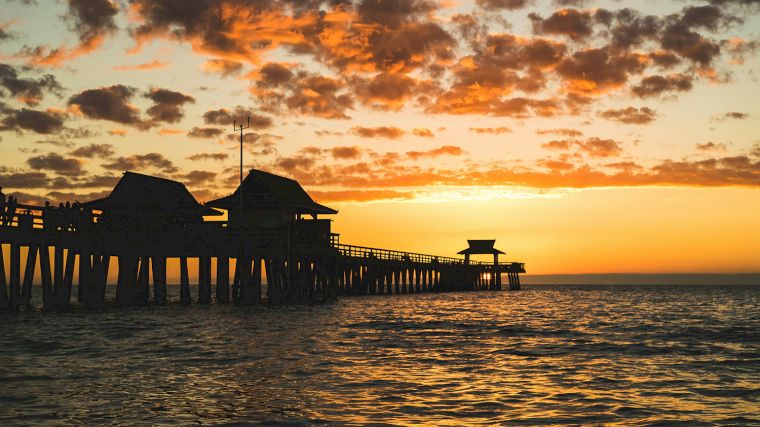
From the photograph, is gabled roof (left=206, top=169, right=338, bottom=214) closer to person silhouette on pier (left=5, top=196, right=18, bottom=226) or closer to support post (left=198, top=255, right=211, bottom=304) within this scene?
support post (left=198, top=255, right=211, bottom=304)

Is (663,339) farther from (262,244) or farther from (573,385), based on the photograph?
Result: (262,244)

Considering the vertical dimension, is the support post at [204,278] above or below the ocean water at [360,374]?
above

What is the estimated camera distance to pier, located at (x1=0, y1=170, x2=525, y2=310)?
33.7 metres

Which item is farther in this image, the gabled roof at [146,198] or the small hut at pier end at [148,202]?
the gabled roof at [146,198]

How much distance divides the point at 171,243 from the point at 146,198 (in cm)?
880

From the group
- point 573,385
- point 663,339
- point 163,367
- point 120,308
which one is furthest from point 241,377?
point 120,308

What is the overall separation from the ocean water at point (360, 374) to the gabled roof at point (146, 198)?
15.9 metres

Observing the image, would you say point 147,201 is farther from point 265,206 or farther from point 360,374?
point 360,374

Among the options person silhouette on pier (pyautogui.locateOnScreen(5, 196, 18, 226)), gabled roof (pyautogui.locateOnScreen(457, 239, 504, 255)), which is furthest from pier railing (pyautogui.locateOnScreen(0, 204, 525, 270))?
gabled roof (pyautogui.locateOnScreen(457, 239, 504, 255))

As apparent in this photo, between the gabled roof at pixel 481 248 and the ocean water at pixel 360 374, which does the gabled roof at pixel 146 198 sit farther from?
the gabled roof at pixel 481 248

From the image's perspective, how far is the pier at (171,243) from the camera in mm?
33719

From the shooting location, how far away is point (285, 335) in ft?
90.3

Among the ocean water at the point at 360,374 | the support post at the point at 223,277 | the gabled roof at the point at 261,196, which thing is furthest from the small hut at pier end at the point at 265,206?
the ocean water at the point at 360,374

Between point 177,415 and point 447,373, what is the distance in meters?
7.25
